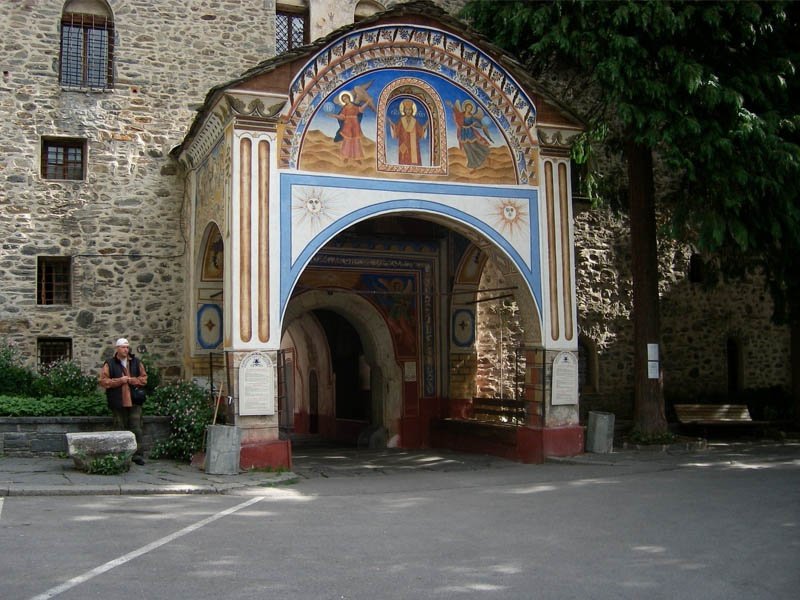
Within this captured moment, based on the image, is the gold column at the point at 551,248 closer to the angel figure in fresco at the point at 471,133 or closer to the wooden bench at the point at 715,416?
the angel figure in fresco at the point at 471,133

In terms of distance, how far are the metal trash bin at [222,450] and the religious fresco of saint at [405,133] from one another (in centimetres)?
362

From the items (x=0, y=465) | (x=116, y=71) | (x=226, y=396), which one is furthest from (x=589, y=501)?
(x=116, y=71)

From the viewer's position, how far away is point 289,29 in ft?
55.1

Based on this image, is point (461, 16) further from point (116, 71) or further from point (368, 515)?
point (368, 515)

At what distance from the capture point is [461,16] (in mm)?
15461

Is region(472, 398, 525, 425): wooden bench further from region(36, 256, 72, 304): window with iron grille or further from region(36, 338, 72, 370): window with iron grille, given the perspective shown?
region(36, 256, 72, 304): window with iron grille

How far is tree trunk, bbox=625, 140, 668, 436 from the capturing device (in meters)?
14.5

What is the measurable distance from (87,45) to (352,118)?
5905mm

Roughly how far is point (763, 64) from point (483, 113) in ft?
14.1

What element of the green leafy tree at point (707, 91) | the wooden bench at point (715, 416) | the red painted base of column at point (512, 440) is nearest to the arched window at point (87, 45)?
the green leafy tree at point (707, 91)

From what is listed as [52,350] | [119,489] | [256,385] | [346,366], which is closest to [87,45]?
[52,350]

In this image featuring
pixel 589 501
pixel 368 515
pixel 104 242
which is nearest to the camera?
pixel 368 515

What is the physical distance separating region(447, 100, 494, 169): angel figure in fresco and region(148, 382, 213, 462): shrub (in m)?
5.00

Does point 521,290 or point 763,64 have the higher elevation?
point 763,64
